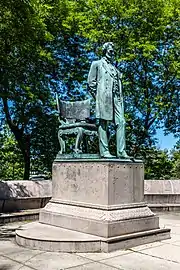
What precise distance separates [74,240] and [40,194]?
5274 millimetres

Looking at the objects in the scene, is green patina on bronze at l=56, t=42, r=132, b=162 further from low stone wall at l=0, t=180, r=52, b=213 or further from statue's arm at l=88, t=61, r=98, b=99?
low stone wall at l=0, t=180, r=52, b=213

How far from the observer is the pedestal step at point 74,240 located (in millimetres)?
5965

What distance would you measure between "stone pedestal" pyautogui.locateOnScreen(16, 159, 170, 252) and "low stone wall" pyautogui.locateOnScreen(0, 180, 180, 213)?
282 centimetres

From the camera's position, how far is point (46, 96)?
1612 cm

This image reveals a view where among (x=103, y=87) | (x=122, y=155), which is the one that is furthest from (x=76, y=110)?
(x=122, y=155)

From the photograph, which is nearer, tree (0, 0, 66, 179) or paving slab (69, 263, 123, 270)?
paving slab (69, 263, 123, 270)

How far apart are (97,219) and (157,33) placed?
12.9 metres

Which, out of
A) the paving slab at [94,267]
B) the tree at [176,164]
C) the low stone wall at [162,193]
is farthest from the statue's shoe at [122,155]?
the tree at [176,164]

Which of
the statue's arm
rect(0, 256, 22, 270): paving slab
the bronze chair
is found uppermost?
the statue's arm

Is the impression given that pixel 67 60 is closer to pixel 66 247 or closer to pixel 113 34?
pixel 113 34

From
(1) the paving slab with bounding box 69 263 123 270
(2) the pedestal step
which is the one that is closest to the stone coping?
(2) the pedestal step

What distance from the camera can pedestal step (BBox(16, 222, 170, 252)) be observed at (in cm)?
A: 596

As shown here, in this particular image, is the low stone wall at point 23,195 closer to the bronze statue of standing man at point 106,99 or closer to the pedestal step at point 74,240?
the pedestal step at point 74,240

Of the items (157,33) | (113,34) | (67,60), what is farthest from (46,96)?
(157,33)
